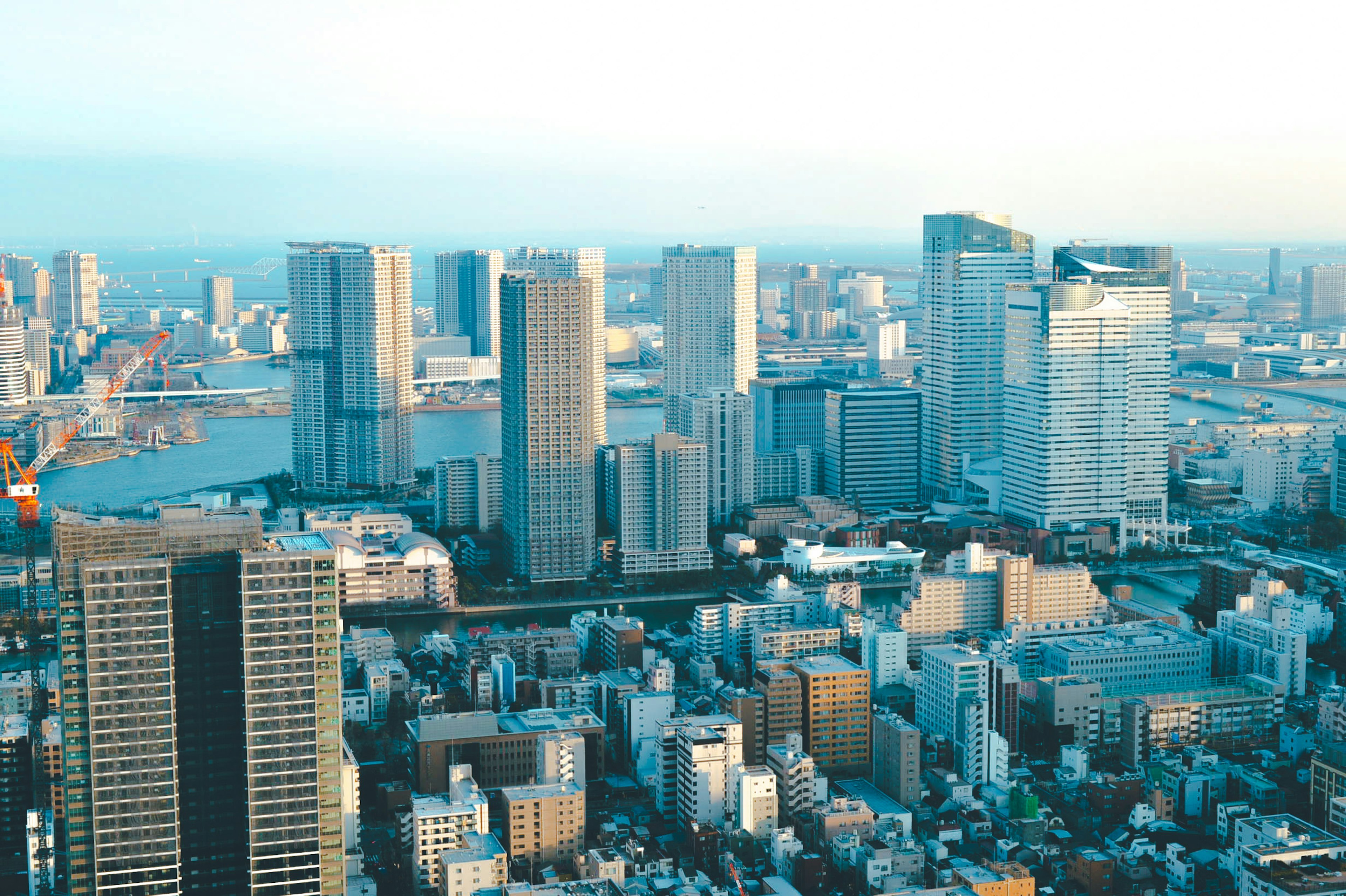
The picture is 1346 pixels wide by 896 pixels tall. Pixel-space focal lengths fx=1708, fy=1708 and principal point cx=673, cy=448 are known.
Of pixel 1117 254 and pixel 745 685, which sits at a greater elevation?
pixel 1117 254

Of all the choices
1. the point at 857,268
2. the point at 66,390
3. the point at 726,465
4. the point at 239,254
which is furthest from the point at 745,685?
the point at 239,254

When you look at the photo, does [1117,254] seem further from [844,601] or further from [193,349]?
[193,349]

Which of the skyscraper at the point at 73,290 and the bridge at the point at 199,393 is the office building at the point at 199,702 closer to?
the bridge at the point at 199,393

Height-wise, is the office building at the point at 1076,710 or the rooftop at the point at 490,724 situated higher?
the rooftop at the point at 490,724

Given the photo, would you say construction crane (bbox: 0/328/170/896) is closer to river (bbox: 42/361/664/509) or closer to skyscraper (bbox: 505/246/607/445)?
river (bbox: 42/361/664/509)

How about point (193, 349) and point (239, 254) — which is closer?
point (193, 349)

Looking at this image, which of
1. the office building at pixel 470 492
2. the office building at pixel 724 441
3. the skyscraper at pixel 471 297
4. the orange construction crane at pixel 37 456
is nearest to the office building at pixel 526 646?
the orange construction crane at pixel 37 456

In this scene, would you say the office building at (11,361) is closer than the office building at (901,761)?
No

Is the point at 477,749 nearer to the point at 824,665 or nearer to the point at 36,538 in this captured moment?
the point at 824,665
